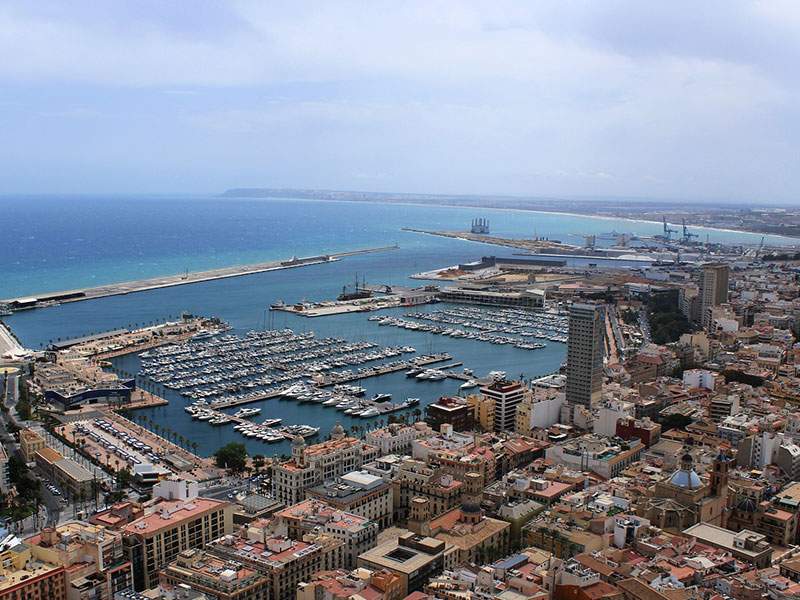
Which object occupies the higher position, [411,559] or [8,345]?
[411,559]

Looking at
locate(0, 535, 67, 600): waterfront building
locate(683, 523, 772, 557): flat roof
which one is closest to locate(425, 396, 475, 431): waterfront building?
locate(683, 523, 772, 557): flat roof

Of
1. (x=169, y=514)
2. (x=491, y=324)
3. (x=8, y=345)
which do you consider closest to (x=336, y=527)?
(x=169, y=514)

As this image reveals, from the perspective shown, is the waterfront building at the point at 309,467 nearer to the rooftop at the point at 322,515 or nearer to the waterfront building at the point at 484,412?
the rooftop at the point at 322,515

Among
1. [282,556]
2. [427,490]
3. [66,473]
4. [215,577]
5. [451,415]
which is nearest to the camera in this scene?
[215,577]

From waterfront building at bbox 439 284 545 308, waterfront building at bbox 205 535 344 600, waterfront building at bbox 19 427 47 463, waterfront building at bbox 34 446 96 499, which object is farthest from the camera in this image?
waterfront building at bbox 439 284 545 308

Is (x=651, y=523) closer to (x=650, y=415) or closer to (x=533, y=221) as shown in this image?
(x=650, y=415)

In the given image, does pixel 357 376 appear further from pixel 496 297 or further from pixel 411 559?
pixel 496 297

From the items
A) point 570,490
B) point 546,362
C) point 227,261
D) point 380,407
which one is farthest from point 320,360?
point 227,261

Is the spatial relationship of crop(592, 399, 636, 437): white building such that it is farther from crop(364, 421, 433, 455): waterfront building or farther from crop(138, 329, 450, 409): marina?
crop(138, 329, 450, 409): marina
